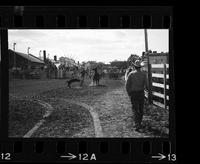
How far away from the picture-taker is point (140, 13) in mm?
5836

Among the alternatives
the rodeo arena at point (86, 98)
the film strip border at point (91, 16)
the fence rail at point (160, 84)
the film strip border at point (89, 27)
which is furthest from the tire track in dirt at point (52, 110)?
the film strip border at point (91, 16)

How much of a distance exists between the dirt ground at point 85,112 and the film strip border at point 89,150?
0.19 m

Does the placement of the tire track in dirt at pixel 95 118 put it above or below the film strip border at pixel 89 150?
above

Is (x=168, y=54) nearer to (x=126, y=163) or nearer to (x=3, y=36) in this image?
(x=126, y=163)

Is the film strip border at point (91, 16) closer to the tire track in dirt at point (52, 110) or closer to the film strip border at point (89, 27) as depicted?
the film strip border at point (89, 27)

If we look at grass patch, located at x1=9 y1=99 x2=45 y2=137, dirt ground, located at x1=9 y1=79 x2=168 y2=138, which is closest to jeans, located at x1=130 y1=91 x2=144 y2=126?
dirt ground, located at x1=9 y1=79 x2=168 y2=138

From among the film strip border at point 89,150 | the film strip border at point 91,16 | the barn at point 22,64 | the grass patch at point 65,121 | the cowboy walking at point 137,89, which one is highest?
the film strip border at point 91,16

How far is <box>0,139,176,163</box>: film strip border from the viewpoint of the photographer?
19.4 feet

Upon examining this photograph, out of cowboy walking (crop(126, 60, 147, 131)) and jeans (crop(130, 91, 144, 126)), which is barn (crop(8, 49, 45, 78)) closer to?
cowboy walking (crop(126, 60, 147, 131))

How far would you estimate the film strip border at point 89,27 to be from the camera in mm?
5832

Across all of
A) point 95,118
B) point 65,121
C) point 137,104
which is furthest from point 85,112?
point 137,104

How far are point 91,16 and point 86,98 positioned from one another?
6.69ft

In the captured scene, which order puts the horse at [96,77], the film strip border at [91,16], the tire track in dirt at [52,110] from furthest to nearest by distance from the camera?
the horse at [96,77]
the tire track in dirt at [52,110]
the film strip border at [91,16]

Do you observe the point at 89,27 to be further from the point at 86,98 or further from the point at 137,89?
the point at 137,89
